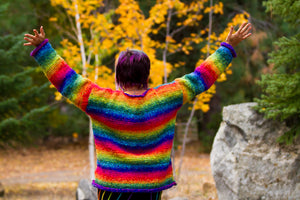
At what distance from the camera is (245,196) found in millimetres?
4168

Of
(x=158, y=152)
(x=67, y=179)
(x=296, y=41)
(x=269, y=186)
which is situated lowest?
(x=67, y=179)

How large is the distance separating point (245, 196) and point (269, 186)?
29cm

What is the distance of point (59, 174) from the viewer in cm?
1016

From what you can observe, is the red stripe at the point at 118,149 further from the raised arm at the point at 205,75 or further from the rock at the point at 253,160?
the rock at the point at 253,160

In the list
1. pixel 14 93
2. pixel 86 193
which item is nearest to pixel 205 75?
pixel 86 193

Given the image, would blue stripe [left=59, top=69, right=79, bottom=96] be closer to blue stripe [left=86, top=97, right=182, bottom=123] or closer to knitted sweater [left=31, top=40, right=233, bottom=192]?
knitted sweater [left=31, top=40, right=233, bottom=192]

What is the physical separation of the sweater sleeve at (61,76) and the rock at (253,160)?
9.63 feet

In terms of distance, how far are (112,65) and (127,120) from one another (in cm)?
905

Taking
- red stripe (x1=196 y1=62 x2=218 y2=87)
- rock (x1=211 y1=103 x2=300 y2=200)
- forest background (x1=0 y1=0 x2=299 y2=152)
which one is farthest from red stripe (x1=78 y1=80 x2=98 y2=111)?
forest background (x1=0 y1=0 x2=299 y2=152)

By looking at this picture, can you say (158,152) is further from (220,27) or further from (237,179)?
(220,27)

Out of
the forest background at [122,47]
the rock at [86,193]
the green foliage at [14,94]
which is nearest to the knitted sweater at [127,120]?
the forest background at [122,47]

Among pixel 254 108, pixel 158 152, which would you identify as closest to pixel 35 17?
pixel 254 108

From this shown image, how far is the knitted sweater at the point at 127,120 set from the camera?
1.75 meters

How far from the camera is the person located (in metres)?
1.75
